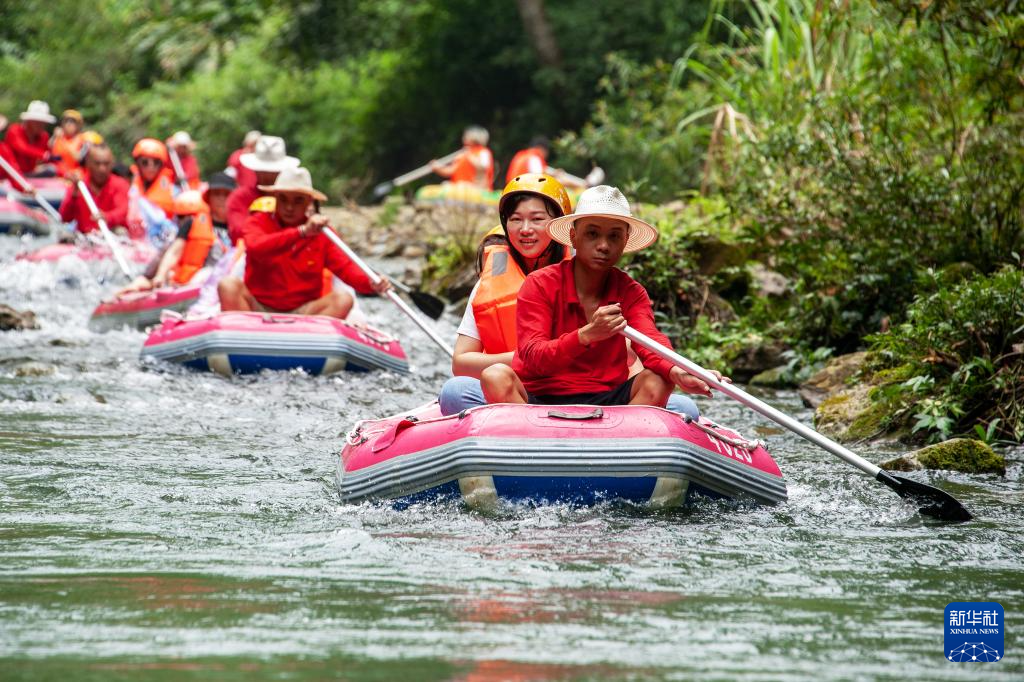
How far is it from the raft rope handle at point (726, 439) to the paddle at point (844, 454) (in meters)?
0.16

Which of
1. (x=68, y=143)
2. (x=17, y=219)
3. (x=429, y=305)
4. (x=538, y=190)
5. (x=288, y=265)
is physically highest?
(x=538, y=190)

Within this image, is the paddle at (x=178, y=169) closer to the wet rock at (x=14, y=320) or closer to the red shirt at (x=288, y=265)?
the wet rock at (x=14, y=320)

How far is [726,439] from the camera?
5457 mm

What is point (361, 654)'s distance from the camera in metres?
3.57

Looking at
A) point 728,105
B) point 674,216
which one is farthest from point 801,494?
point 728,105

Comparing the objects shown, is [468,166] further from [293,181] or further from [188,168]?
[293,181]

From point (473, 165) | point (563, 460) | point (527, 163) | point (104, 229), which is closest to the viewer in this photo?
point (563, 460)

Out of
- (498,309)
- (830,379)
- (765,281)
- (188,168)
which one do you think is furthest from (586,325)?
(188,168)

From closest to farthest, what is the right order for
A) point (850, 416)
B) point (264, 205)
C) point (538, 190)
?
1. point (538, 190)
2. point (850, 416)
3. point (264, 205)

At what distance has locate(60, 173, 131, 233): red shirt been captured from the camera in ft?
46.7

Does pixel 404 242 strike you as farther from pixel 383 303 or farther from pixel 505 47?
pixel 505 47

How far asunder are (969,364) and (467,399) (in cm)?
293

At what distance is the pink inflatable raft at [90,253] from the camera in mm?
14078

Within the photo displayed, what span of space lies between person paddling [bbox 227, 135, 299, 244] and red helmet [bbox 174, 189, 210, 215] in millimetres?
823
